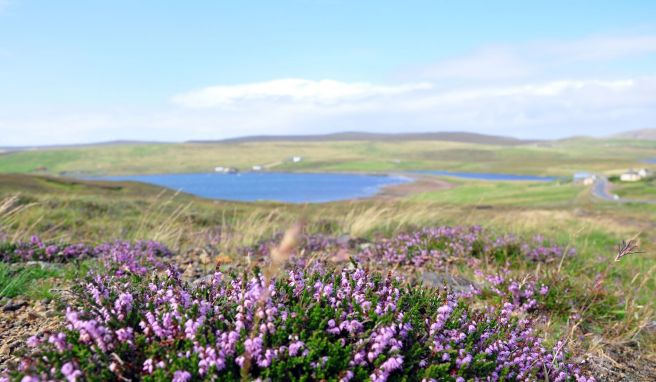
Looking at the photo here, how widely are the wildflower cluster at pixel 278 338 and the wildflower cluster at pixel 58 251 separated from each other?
4116 mm

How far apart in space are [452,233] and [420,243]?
3.03 feet

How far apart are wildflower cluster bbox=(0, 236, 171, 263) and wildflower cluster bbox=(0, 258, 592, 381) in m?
4.12

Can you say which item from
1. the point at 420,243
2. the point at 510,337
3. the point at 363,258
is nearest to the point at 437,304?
the point at 510,337

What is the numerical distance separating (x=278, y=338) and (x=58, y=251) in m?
6.39

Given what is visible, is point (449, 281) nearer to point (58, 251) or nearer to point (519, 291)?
point (519, 291)


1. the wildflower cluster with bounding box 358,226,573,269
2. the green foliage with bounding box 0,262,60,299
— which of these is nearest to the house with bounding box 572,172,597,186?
the wildflower cluster with bounding box 358,226,573,269

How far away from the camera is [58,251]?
7.99 metres

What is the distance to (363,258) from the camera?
27.4 ft

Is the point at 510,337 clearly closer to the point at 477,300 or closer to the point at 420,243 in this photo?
the point at 477,300

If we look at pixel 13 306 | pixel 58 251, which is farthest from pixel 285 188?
pixel 13 306

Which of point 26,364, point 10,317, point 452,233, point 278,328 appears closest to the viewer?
point 26,364

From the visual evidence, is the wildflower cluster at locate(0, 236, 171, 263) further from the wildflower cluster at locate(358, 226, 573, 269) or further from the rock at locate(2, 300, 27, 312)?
the wildflower cluster at locate(358, 226, 573, 269)

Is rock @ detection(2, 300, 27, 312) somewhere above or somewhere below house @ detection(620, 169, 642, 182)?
above

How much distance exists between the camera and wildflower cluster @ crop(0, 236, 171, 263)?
7465 millimetres
